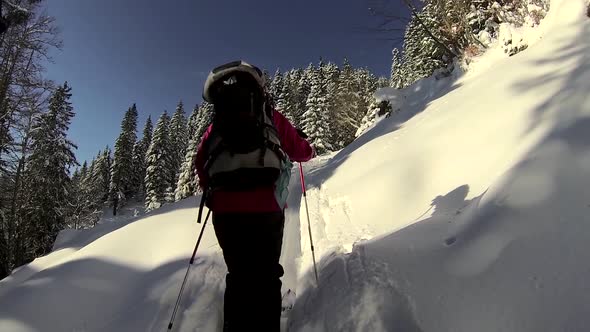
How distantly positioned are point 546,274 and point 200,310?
291 centimetres

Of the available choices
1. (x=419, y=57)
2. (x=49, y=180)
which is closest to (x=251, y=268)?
(x=49, y=180)

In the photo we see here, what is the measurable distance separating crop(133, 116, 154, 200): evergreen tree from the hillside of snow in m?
58.5

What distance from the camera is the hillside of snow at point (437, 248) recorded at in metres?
2.43

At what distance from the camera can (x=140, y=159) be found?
61.5 metres

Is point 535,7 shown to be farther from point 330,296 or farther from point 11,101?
point 11,101

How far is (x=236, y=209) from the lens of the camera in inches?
115

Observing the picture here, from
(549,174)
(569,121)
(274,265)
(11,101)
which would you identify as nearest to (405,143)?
(569,121)

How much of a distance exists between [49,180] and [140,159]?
34.3m

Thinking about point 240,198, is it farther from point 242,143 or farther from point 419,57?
point 419,57

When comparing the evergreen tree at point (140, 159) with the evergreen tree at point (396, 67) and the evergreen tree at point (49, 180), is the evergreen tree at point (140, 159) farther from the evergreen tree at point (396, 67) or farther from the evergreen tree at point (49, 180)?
the evergreen tree at point (396, 67)

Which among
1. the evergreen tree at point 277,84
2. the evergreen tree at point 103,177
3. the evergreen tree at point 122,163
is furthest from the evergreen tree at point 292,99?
the evergreen tree at point 103,177

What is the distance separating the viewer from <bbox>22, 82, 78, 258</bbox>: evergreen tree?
24.6 meters

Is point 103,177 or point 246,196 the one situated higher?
point 103,177

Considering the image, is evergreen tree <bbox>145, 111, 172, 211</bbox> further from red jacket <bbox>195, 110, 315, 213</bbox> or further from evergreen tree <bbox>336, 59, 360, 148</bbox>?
red jacket <bbox>195, 110, 315, 213</bbox>
